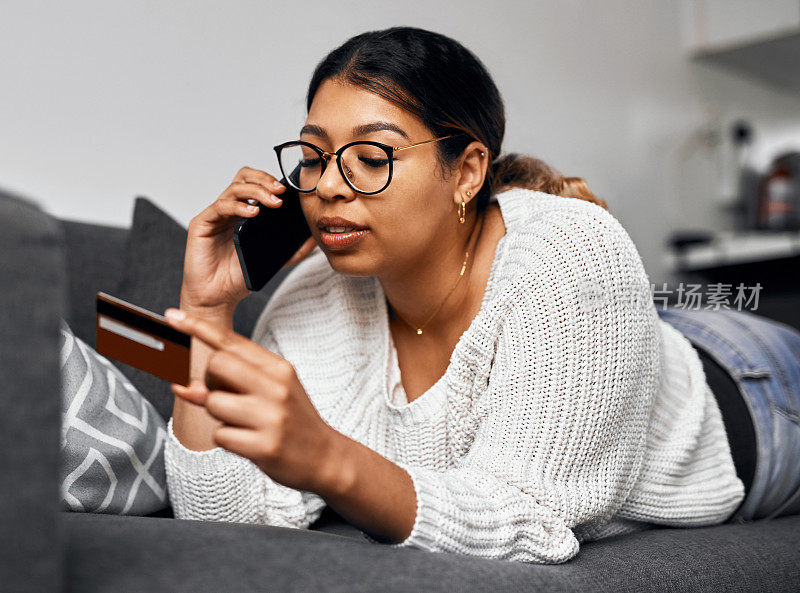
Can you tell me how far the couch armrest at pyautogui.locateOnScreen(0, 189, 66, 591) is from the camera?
17.0 inches

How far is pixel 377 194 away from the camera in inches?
38.4

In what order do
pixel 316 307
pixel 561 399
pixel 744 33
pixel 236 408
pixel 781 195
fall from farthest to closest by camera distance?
pixel 781 195 < pixel 744 33 < pixel 316 307 < pixel 561 399 < pixel 236 408

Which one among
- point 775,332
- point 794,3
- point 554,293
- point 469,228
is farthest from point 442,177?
point 794,3

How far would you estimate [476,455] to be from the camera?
885 mm

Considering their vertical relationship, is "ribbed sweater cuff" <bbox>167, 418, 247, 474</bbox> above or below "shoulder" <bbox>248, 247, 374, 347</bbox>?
below

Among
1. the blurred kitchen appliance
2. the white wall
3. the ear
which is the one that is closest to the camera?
the ear

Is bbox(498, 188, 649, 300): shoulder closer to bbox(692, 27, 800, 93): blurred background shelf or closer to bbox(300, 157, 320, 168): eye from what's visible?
bbox(300, 157, 320, 168): eye

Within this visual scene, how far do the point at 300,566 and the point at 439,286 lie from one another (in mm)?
621

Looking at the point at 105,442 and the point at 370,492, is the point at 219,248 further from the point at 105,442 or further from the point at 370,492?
the point at 370,492

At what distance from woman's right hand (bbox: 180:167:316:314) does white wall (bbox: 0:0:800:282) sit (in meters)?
0.40

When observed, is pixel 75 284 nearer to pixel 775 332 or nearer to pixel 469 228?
pixel 469 228

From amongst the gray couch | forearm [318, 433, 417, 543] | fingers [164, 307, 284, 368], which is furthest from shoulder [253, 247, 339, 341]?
fingers [164, 307, 284, 368]

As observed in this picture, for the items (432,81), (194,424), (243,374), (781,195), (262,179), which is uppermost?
(432,81)

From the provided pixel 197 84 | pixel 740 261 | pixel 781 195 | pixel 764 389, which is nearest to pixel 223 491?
pixel 764 389
